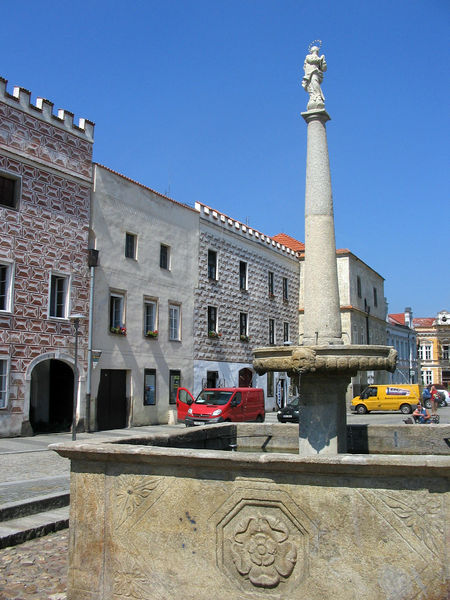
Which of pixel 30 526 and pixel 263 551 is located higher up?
pixel 263 551

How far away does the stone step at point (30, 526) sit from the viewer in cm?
663

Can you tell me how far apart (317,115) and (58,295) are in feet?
50.4

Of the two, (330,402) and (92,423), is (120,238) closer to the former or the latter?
(92,423)

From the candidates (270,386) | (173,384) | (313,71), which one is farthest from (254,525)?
(270,386)

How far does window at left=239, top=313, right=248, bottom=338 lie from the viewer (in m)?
32.8

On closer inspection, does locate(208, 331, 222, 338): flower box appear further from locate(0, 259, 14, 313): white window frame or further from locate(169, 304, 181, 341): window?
locate(0, 259, 14, 313): white window frame

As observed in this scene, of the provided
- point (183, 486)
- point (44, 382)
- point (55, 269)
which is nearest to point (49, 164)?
point (55, 269)

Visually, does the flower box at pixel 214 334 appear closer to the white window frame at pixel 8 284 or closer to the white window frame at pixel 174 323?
the white window frame at pixel 174 323

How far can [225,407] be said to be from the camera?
20.6 metres

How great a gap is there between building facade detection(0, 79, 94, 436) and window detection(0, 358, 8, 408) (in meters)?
0.03

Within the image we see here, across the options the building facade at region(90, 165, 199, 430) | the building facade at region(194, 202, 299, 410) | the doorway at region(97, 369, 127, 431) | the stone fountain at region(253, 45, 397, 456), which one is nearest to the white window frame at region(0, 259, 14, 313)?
the building facade at region(90, 165, 199, 430)

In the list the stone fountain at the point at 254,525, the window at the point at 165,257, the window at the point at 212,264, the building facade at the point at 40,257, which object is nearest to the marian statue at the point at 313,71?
the stone fountain at the point at 254,525

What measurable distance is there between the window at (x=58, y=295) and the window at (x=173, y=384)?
23.1ft

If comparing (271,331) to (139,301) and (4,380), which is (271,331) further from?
(4,380)
